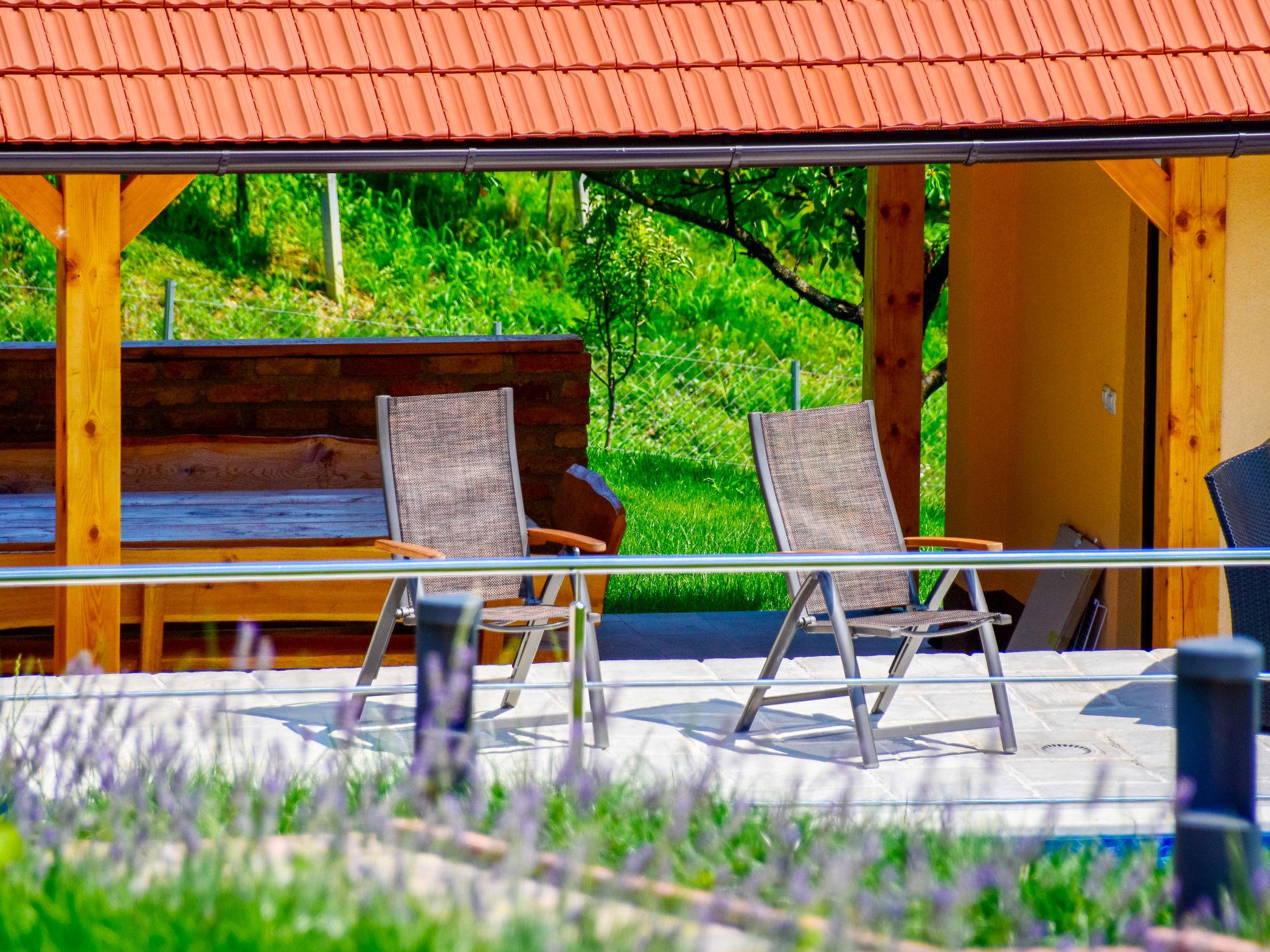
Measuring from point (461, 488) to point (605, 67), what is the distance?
171 centimetres

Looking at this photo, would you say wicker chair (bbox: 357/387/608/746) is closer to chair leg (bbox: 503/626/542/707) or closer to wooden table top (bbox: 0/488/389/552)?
chair leg (bbox: 503/626/542/707)

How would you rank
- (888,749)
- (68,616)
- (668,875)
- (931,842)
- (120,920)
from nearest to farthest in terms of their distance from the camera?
(120,920), (668,875), (931,842), (888,749), (68,616)

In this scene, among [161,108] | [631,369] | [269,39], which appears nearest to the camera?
[161,108]

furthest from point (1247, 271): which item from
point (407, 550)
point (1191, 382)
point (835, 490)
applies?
point (407, 550)

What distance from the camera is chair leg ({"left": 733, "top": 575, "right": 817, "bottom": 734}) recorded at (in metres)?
5.79

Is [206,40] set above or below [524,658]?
above

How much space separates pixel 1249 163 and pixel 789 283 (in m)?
6.63

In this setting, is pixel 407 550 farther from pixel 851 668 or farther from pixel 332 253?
pixel 332 253

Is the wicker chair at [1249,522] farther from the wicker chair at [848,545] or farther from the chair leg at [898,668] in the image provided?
the chair leg at [898,668]

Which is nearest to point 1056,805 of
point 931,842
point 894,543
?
→ point 931,842

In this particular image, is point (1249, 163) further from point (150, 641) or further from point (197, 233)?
point (197, 233)

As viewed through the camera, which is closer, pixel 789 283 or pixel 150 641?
pixel 150 641

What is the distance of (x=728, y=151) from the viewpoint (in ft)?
21.6

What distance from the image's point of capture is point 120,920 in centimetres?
327
